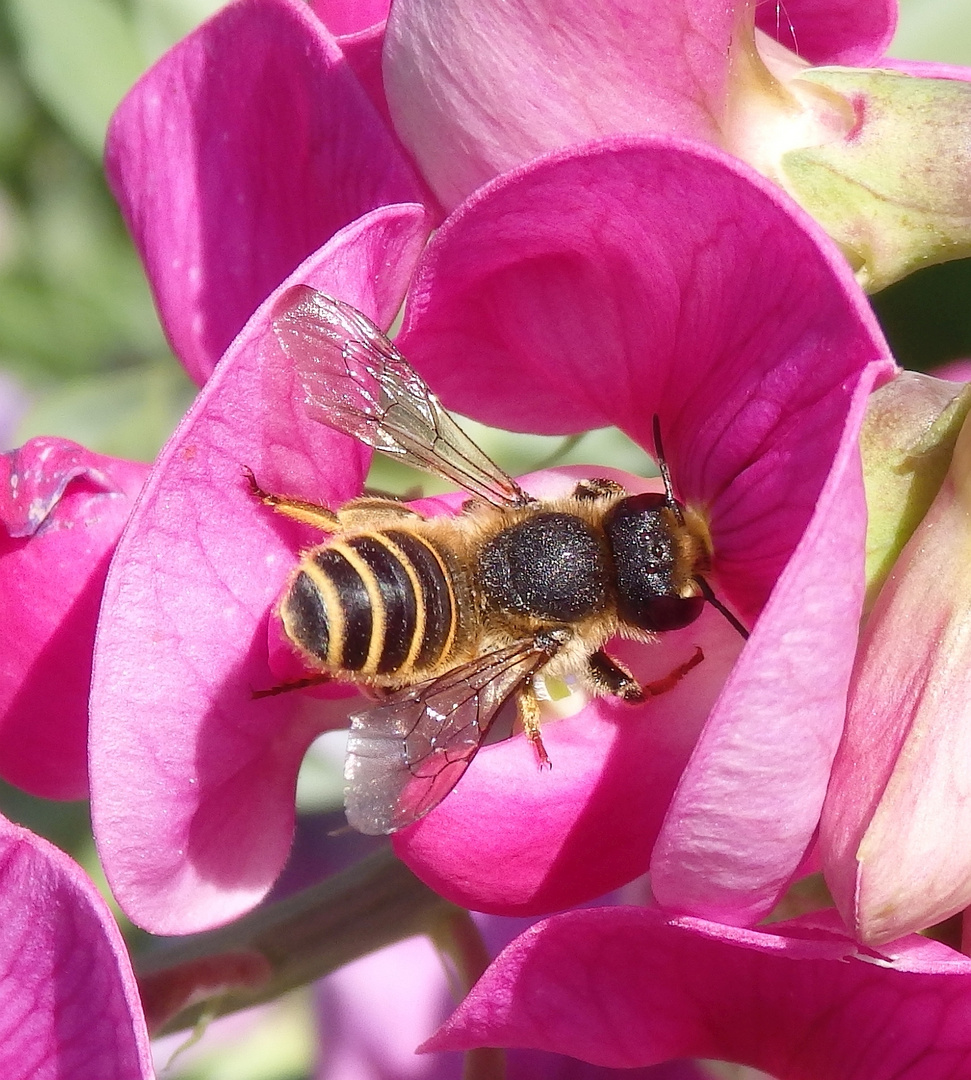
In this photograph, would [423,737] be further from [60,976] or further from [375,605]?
[60,976]

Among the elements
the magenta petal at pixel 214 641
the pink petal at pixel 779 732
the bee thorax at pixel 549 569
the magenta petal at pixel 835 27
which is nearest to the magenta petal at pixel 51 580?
the magenta petal at pixel 214 641

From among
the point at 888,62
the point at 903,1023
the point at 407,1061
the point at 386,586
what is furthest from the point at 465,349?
the point at 407,1061

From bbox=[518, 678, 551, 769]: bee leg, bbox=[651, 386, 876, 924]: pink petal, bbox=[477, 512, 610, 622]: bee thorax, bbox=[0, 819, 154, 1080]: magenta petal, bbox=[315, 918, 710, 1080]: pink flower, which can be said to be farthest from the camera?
bbox=[315, 918, 710, 1080]: pink flower

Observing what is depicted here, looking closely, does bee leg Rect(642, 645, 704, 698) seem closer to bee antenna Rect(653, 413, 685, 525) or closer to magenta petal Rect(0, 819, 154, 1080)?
bee antenna Rect(653, 413, 685, 525)

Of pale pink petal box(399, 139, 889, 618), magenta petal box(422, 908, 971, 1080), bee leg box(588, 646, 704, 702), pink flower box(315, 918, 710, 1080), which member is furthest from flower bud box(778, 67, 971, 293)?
pink flower box(315, 918, 710, 1080)

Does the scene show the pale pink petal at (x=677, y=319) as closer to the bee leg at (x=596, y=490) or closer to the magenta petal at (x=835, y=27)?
Result: the bee leg at (x=596, y=490)

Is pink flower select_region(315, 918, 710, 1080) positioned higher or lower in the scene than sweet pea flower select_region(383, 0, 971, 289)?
lower

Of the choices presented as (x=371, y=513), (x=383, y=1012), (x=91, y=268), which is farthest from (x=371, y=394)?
(x=91, y=268)

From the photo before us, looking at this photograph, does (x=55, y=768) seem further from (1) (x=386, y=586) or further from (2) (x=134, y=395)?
(2) (x=134, y=395)
